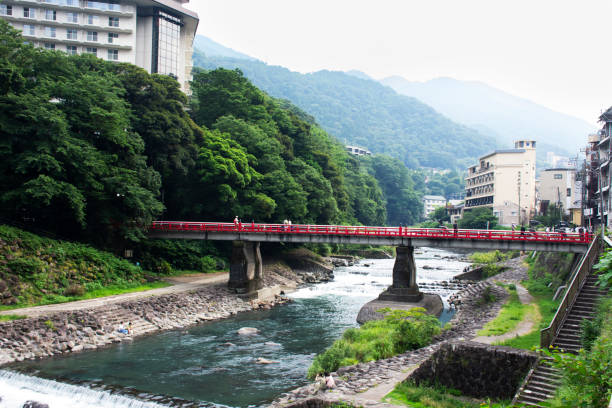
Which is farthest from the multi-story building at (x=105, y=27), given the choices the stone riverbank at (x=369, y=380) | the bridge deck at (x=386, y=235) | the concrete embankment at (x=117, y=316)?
the stone riverbank at (x=369, y=380)

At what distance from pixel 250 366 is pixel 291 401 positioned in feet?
25.7

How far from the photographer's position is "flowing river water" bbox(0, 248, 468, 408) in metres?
22.6

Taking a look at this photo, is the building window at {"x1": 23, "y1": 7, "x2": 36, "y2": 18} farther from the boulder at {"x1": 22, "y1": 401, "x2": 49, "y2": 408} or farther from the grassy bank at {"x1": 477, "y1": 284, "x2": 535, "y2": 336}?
the grassy bank at {"x1": 477, "y1": 284, "x2": 535, "y2": 336}

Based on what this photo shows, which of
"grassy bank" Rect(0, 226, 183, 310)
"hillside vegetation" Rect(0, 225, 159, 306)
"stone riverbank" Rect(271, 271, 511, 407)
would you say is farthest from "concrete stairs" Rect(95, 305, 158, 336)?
"stone riverbank" Rect(271, 271, 511, 407)

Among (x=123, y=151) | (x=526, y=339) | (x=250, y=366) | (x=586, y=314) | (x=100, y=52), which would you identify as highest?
(x=100, y=52)

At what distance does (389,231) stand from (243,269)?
15.0 meters

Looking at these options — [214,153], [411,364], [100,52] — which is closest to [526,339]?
[411,364]

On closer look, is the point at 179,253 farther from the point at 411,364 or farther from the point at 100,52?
the point at 100,52

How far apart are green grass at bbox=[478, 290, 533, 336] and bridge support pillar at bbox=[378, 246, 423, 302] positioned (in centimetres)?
855

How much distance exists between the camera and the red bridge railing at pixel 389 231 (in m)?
41.3

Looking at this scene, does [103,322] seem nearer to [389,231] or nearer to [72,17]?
[389,231]

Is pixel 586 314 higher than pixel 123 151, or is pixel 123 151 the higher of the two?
pixel 123 151

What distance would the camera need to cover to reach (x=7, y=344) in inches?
1072

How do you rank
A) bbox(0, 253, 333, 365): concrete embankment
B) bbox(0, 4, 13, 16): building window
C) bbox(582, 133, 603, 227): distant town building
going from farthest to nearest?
bbox(0, 4, 13, 16): building window → bbox(582, 133, 603, 227): distant town building → bbox(0, 253, 333, 365): concrete embankment
